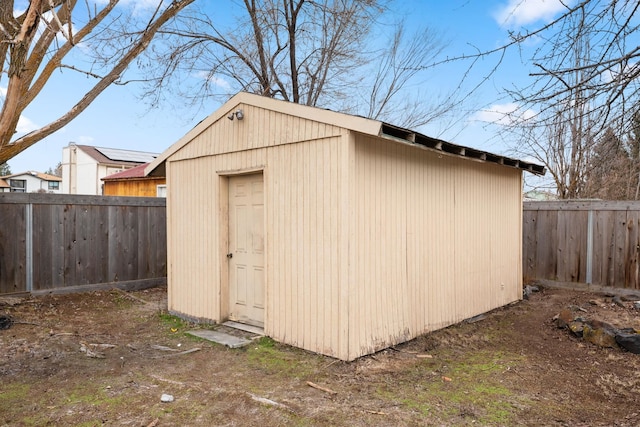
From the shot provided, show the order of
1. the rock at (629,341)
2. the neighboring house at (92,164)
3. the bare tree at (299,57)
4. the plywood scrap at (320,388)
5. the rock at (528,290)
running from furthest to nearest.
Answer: the neighboring house at (92,164)
the bare tree at (299,57)
the rock at (528,290)
the rock at (629,341)
the plywood scrap at (320,388)

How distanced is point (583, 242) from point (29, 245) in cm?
951

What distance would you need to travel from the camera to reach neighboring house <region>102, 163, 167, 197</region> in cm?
1493

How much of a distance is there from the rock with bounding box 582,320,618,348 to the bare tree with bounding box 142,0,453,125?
8.16 m

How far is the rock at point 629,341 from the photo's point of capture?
15.6 ft

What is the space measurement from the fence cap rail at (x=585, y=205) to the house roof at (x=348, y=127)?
2072mm

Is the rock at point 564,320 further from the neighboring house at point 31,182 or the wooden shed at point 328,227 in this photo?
the neighboring house at point 31,182

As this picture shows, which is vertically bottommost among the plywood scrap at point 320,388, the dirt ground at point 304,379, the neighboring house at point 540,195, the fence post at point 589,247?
the dirt ground at point 304,379

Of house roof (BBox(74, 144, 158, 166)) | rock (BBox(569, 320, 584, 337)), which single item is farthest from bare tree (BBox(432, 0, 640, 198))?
house roof (BBox(74, 144, 158, 166))

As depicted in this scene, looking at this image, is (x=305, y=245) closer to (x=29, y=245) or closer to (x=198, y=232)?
(x=198, y=232)

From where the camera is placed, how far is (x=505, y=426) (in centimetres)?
314

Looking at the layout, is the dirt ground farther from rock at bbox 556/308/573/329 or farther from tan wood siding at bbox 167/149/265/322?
tan wood siding at bbox 167/149/265/322

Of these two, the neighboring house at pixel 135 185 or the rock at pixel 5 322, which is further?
the neighboring house at pixel 135 185

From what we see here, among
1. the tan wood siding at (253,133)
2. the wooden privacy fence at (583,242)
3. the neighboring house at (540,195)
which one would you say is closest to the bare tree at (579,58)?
the tan wood siding at (253,133)

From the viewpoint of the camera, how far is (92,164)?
21.0 metres
